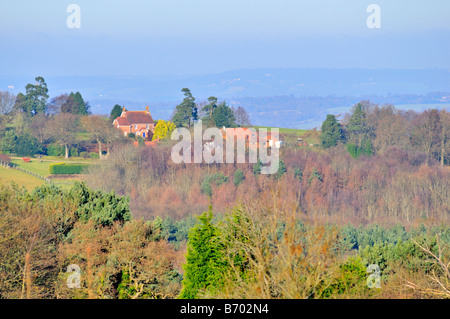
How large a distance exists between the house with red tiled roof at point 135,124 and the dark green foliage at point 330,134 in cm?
1636

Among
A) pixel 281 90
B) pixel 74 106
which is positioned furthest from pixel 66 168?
pixel 281 90

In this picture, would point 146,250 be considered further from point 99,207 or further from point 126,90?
point 126,90

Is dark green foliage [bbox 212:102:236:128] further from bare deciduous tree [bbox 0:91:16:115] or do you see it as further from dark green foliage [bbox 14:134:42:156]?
bare deciduous tree [bbox 0:91:16:115]

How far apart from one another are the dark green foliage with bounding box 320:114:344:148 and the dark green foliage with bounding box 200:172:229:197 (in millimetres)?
12717

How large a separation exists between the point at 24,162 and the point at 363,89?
66.6 metres

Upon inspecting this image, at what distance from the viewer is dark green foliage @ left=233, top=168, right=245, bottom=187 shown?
49094mm

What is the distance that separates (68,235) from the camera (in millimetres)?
14695

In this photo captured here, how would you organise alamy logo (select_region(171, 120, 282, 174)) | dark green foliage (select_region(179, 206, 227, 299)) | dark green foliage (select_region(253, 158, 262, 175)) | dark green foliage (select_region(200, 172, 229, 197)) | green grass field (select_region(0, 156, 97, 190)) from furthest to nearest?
alamy logo (select_region(171, 120, 282, 174)) < dark green foliage (select_region(253, 158, 262, 175)) < dark green foliage (select_region(200, 172, 229, 197)) < green grass field (select_region(0, 156, 97, 190)) < dark green foliage (select_region(179, 206, 227, 299))

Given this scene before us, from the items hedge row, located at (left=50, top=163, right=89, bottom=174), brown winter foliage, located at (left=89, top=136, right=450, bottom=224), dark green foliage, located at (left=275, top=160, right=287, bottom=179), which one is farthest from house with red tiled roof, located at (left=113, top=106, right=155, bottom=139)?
dark green foliage, located at (left=275, top=160, right=287, bottom=179)

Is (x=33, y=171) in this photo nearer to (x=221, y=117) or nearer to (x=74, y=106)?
(x=221, y=117)

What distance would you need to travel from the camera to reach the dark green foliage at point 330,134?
58156 millimetres

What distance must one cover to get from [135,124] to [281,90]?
4661 centimetres

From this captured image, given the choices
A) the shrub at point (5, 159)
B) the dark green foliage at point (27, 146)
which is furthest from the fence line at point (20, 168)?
the dark green foliage at point (27, 146)

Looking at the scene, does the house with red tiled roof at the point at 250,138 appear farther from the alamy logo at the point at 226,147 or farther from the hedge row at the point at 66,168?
the hedge row at the point at 66,168
